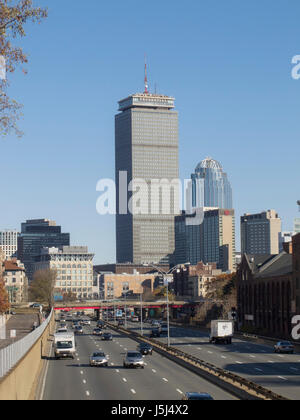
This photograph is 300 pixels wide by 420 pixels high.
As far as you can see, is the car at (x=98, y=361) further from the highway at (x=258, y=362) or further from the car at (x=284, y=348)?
the car at (x=284, y=348)

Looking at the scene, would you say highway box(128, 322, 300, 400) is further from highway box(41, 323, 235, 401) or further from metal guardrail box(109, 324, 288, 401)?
highway box(41, 323, 235, 401)

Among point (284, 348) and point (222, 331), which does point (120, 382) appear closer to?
point (284, 348)

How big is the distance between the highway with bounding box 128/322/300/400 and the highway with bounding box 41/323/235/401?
12.5 ft

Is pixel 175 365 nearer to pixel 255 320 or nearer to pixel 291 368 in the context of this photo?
pixel 291 368

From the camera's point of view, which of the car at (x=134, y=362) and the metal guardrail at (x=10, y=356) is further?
the car at (x=134, y=362)

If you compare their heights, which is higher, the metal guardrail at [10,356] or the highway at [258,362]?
the metal guardrail at [10,356]

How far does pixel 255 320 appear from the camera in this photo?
146m

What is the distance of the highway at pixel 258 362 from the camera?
55.7 meters

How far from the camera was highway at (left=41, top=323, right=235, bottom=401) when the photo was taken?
4888 centimetres

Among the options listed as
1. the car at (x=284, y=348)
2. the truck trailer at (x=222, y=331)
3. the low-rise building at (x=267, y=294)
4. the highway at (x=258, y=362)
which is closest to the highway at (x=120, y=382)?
the highway at (x=258, y=362)

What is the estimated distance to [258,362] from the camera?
254ft

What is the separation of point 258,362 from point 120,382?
22975 millimetres

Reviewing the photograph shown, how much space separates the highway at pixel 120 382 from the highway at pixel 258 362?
3813mm

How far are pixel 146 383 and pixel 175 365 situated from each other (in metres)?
17.7
